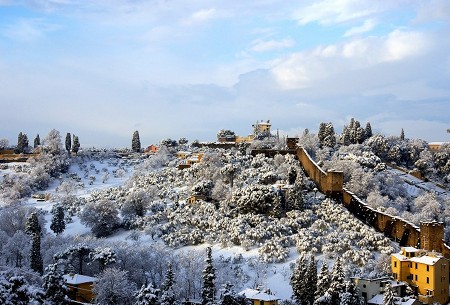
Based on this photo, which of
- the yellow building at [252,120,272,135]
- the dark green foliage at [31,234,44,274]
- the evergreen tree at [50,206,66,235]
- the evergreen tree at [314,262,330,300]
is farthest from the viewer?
the yellow building at [252,120,272,135]

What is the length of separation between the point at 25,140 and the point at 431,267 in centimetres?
5990

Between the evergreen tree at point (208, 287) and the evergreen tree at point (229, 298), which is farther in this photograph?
the evergreen tree at point (208, 287)

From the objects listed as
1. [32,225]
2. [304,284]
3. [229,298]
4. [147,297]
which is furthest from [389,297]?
[32,225]

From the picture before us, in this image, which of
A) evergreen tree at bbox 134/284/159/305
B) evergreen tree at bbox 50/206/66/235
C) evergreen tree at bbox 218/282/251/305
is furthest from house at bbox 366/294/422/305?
evergreen tree at bbox 50/206/66/235

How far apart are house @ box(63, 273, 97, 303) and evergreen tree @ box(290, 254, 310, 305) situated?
393 inches

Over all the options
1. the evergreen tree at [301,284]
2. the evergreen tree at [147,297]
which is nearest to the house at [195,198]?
the evergreen tree at [301,284]

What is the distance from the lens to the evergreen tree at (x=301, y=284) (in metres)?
27.9

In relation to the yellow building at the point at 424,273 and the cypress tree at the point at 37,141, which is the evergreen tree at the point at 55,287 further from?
the cypress tree at the point at 37,141

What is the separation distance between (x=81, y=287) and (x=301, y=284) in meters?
10.9

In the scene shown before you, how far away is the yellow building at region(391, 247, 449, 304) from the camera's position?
1153 inches

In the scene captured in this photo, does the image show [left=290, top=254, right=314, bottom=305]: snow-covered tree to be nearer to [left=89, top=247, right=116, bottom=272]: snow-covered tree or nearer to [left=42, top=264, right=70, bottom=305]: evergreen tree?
[left=89, top=247, right=116, bottom=272]: snow-covered tree

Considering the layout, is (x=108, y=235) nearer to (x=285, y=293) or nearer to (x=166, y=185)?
(x=166, y=185)

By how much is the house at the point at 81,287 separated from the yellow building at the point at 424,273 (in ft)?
52.3

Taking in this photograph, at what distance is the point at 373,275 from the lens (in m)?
30.2
